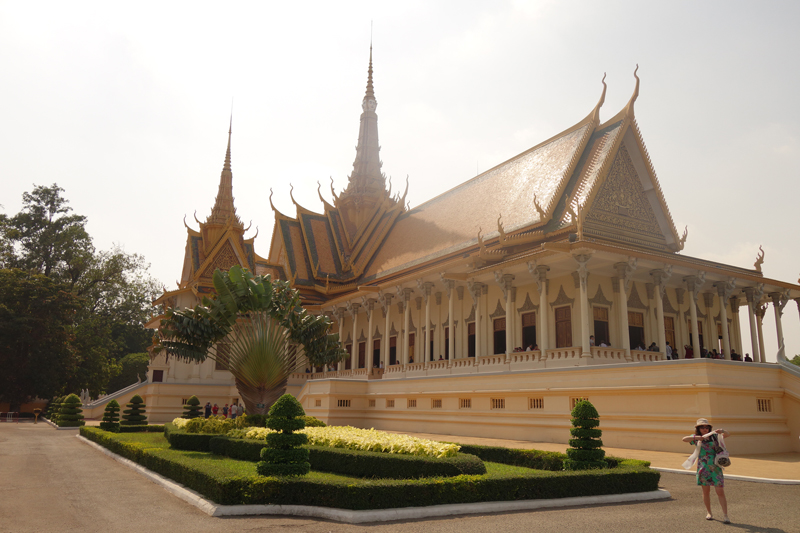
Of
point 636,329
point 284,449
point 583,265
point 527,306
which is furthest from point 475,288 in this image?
point 284,449

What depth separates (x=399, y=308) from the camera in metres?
29.1

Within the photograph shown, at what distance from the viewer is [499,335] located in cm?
2422

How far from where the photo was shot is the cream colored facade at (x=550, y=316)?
1430 cm

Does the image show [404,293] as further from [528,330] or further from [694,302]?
[694,302]

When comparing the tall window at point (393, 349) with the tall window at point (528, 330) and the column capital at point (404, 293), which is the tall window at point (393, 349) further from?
the tall window at point (528, 330)

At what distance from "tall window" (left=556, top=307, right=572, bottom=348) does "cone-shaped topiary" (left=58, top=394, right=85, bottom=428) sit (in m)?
21.3

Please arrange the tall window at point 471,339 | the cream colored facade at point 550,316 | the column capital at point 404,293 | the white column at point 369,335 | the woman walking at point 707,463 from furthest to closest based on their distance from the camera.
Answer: the white column at point 369,335 < the column capital at point 404,293 < the tall window at point 471,339 < the cream colored facade at point 550,316 < the woman walking at point 707,463

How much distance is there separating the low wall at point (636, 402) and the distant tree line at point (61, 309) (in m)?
→ 28.2

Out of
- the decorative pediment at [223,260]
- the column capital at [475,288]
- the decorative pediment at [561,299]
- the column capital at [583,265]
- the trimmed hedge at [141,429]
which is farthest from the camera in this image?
the decorative pediment at [223,260]

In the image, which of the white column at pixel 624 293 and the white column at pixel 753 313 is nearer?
the white column at pixel 624 293

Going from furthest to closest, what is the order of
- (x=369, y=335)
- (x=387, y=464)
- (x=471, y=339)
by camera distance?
(x=369, y=335) → (x=471, y=339) → (x=387, y=464)

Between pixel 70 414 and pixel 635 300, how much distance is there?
24990mm

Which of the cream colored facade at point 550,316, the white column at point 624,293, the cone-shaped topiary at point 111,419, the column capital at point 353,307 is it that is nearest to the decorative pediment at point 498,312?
the cream colored facade at point 550,316

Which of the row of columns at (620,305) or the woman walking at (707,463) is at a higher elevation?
the row of columns at (620,305)
